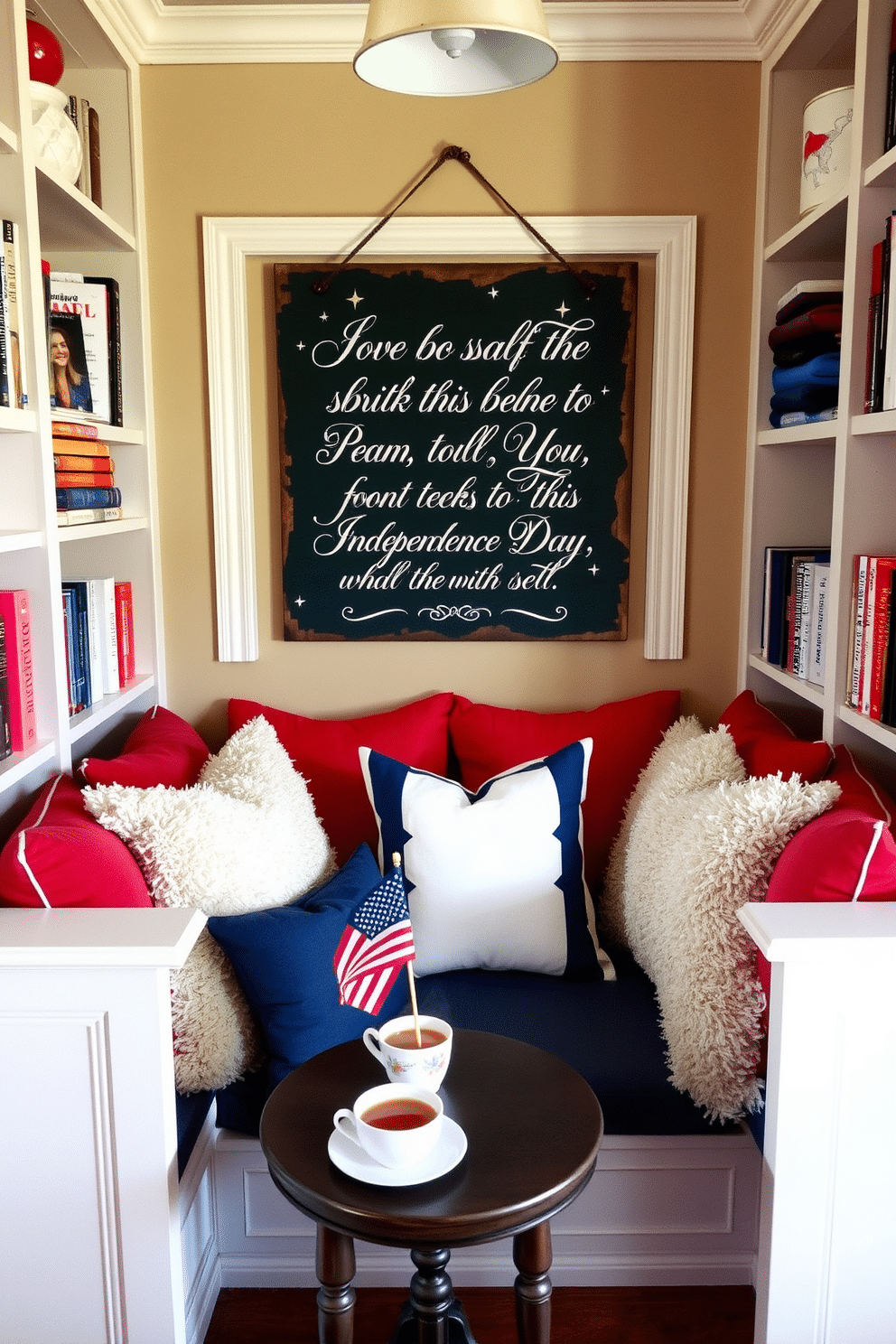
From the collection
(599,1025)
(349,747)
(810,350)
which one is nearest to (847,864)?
(599,1025)

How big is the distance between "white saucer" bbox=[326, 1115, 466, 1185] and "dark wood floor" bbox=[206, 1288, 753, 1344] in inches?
23.0

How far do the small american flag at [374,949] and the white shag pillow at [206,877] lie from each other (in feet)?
1.24

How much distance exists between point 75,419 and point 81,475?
11cm

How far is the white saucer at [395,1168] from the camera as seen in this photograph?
1.26m

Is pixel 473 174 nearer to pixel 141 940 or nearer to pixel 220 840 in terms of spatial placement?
pixel 220 840

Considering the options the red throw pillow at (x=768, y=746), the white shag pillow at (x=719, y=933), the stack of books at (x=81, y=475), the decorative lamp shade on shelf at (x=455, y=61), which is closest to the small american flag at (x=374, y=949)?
the white shag pillow at (x=719, y=933)

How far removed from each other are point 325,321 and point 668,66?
935 mm

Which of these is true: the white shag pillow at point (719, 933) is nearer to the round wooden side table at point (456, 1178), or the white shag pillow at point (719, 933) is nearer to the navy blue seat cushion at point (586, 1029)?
the navy blue seat cushion at point (586, 1029)

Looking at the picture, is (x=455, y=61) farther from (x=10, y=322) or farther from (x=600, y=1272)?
(x=600, y=1272)

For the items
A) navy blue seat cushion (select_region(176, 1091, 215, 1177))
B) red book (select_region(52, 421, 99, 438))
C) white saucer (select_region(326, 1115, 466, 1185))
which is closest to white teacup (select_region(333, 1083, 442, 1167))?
white saucer (select_region(326, 1115, 466, 1185))

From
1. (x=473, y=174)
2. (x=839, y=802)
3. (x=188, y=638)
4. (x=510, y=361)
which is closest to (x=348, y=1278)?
(x=839, y=802)

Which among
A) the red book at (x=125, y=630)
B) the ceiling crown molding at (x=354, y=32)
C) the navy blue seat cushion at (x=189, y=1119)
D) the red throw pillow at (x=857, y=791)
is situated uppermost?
the ceiling crown molding at (x=354, y=32)

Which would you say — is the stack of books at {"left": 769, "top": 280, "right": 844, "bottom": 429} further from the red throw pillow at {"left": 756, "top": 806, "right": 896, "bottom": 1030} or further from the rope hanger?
the red throw pillow at {"left": 756, "top": 806, "right": 896, "bottom": 1030}

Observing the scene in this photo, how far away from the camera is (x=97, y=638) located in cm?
219
